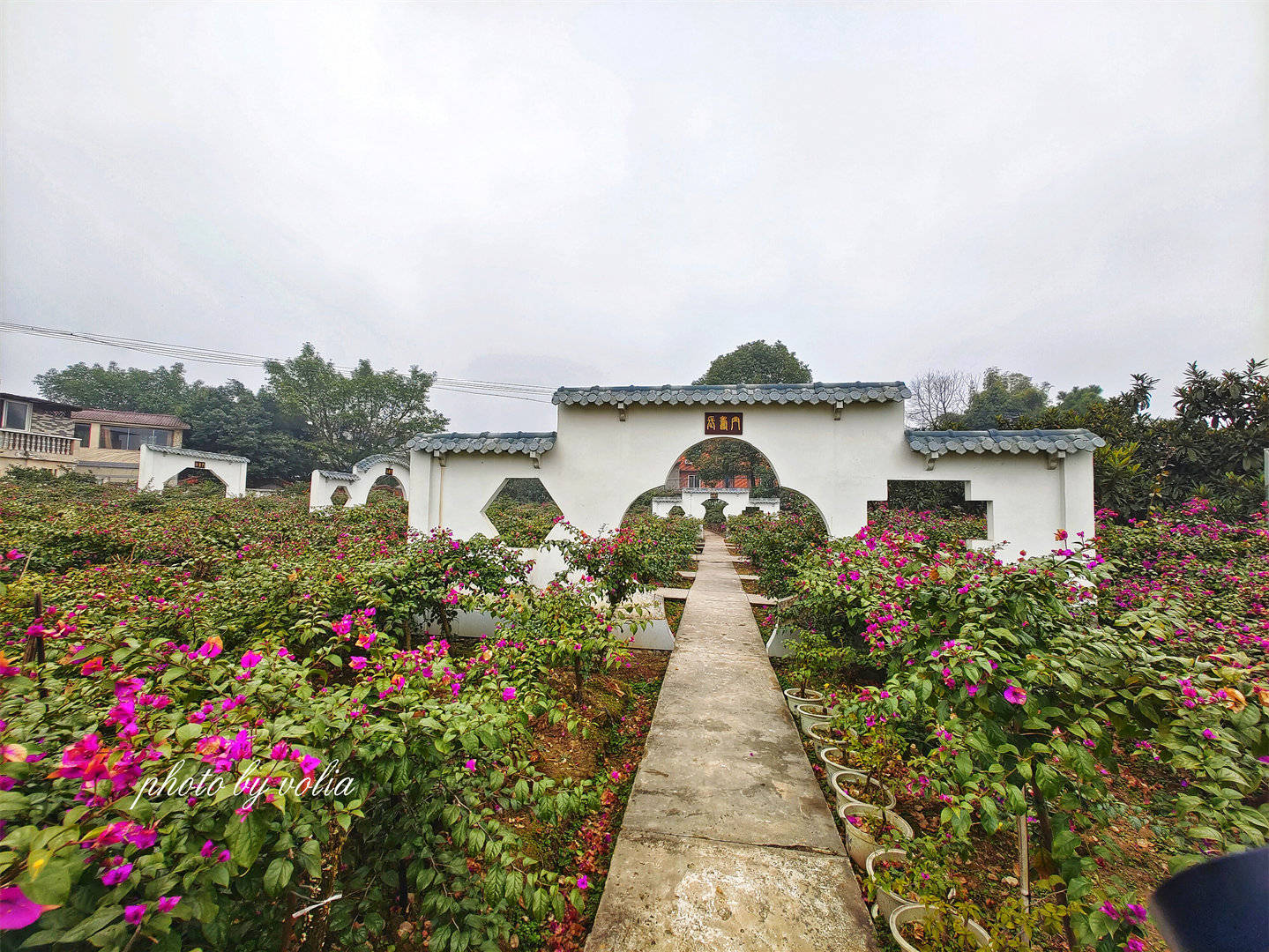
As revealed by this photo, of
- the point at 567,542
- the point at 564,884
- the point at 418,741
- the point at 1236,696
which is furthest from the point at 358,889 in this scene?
the point at 567,542

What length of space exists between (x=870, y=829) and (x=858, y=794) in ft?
1.18

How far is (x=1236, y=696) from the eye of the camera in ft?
4.49

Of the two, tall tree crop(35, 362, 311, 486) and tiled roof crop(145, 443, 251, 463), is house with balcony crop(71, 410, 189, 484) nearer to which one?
tall tree crop(35, 362, 311, 486)

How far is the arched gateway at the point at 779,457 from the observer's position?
17.0 ft

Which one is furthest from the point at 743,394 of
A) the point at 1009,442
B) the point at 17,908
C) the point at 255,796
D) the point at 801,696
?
the point at 17,908

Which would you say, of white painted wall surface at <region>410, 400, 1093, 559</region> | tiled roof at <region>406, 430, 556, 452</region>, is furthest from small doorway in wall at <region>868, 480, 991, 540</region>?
tiled roof at <region>406, 430, 556, 452</region>

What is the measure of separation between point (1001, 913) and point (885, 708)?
2.15ft

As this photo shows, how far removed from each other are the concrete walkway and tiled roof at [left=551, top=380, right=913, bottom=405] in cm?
341

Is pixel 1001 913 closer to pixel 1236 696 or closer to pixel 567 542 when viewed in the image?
pixel 1236 696

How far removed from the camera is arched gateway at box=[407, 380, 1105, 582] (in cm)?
518

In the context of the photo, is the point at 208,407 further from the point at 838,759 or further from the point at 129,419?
the point at 838,759

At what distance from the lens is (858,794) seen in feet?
9.54

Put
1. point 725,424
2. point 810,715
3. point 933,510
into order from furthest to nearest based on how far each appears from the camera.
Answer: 1. point 933,510
2. point 725,424
3. point 810,715

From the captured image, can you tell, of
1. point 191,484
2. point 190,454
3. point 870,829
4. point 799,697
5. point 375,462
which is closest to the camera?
point 870,829
